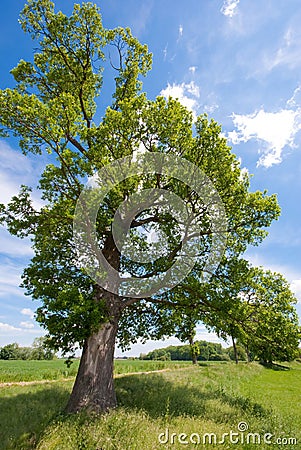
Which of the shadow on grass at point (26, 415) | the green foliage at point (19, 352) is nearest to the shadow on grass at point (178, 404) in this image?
the shadow on grass at point (26, 415)

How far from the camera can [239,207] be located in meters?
13.0

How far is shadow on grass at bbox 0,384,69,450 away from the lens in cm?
853

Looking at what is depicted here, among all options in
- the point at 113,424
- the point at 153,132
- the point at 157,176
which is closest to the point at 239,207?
the point at 157,176

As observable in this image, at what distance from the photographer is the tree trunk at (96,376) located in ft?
34.2

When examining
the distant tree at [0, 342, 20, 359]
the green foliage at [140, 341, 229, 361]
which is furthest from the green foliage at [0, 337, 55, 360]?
the green foliage at [140, 341, 229, 361]

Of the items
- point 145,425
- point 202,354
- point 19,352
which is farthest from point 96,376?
point 202,354

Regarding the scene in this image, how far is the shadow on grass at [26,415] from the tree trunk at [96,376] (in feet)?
3.96

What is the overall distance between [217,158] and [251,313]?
22.6 feet

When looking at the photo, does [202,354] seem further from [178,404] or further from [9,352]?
[178,404]

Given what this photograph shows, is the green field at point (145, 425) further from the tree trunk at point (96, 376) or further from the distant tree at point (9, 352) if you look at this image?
the distant tree at point (9, 352)

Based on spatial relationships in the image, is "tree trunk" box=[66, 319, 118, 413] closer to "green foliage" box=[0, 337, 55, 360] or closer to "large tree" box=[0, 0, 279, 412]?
"large tree" box=[0, 0, 279, 412]

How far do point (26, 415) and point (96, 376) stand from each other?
332cm

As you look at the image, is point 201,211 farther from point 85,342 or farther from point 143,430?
point 143,430

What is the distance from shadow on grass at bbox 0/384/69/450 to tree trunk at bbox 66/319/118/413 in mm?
1206
